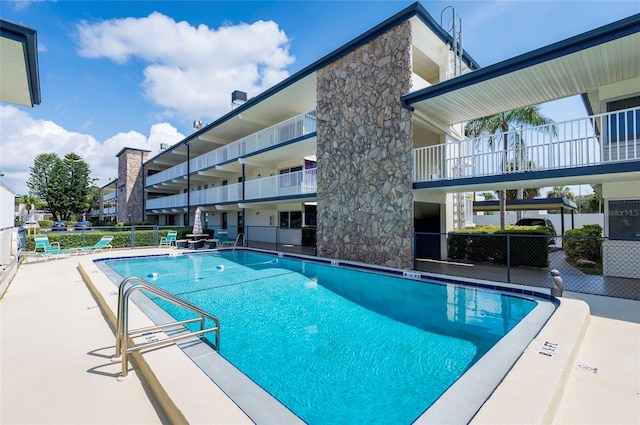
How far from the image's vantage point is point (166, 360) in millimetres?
3555

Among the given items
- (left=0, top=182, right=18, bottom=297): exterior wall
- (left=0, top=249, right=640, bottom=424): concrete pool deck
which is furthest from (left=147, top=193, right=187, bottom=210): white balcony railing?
(left=0, top=249, right=640, bottom=424): concrete pool deck

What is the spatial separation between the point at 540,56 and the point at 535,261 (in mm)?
6822

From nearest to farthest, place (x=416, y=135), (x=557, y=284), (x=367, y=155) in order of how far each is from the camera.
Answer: (x=557, y=284), (x=367, y=155), (x=416, y=135)

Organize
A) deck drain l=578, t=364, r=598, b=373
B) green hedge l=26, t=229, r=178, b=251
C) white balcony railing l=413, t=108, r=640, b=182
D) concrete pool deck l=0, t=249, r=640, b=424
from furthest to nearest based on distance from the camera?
green hedge l=26, t=229, r=178, b=251 < white balcony railing l=413, t=108, r=640, b=182 < deck drain l=578, t=364, r=598, b=373 < concrete pool deck l=0, t=249, r=640, b=424

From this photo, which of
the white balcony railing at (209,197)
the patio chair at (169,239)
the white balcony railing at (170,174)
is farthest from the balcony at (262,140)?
the patio chair at (169,239)

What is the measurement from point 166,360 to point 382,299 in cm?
562

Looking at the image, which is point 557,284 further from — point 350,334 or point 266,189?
point 266,189

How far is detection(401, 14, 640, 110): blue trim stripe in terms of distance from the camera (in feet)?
22.1

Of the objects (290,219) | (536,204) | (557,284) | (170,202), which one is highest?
(170,202)

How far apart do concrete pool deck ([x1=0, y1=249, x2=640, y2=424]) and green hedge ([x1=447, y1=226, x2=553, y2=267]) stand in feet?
17.4

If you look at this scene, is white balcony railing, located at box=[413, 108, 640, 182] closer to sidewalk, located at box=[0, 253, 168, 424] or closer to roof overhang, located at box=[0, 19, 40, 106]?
sidewalk, located at box=[0, 253, 168, 424]

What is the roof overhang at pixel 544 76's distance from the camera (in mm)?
7148

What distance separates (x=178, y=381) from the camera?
309 cm

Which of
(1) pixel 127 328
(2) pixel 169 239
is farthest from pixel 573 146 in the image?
(2) pixel 169 239
